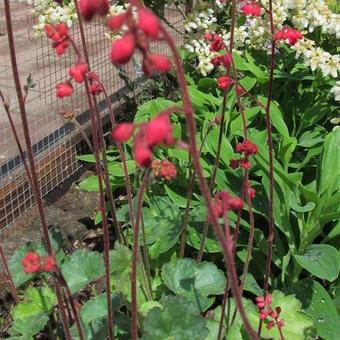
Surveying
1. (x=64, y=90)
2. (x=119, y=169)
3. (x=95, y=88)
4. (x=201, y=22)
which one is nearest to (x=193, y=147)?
(x=64, y=90)

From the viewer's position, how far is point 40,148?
3510 millimetres

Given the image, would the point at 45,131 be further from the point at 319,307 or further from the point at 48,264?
the point at 48,264

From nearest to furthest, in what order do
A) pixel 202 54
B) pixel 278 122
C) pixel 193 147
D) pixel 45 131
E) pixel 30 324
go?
pixel 193 147 → pixel 30 324 → pixel 278 122 → pixel 202 54 → pixel 45 131

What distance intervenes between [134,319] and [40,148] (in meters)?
2.13

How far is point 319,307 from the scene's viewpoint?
233cm

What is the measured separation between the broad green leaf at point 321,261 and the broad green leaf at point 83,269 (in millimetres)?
746

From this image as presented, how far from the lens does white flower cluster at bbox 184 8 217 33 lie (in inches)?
140

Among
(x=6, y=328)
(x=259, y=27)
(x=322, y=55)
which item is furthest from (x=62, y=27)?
(x=259, y=27)

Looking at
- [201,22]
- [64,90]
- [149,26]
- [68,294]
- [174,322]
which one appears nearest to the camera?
[149,26]

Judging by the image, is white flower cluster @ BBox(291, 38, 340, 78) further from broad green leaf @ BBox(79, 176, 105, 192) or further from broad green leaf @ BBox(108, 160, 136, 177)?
broad green leaf @ BBox(79, 176, 105, 192)

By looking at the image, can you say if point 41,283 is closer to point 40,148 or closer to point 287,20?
point 40,148

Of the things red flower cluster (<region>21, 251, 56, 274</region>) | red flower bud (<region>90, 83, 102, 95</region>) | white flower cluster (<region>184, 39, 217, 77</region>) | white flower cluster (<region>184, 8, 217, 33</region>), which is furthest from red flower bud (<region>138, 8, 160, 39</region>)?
white flower cluster (<region>184, 8, 217, 33</region>)

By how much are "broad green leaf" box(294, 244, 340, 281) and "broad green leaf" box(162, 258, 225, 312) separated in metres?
0.37

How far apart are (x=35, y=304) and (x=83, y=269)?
226 mm
